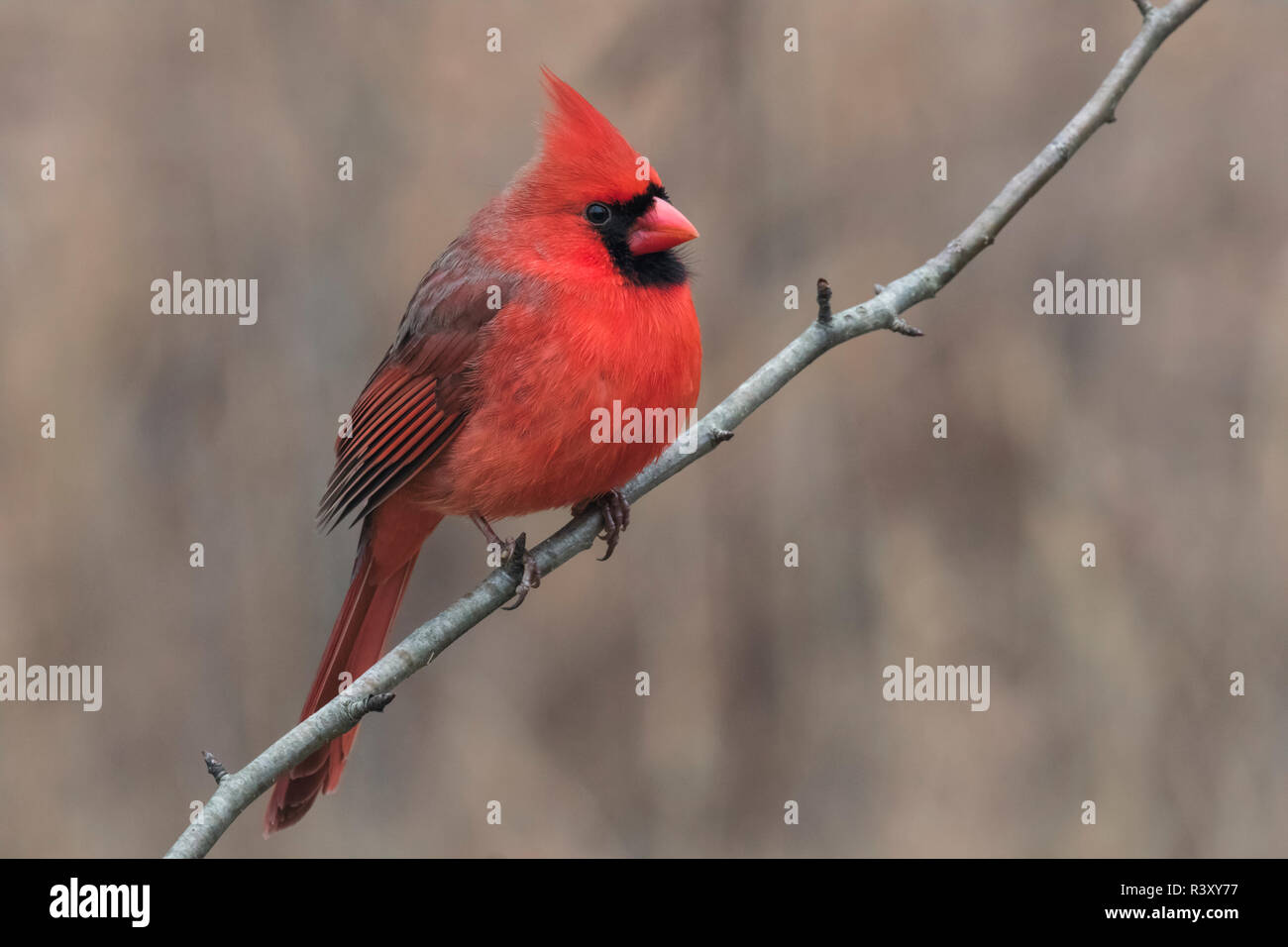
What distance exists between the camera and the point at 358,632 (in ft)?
11.4

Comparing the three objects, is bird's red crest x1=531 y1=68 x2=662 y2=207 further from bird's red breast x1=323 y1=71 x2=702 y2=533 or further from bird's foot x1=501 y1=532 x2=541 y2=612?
bird's foot x1=501 y1=532 x2=541 y2=612

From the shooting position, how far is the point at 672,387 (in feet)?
10.3

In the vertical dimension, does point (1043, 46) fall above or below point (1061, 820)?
above

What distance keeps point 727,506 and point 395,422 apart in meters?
1.62

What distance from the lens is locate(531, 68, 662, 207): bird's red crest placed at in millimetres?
3199

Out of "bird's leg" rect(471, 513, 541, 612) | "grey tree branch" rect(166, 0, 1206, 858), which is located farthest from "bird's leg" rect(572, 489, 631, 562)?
"bird's leg" rect(471, 513, 541, 612)

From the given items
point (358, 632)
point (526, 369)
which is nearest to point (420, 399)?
point (526, 369)

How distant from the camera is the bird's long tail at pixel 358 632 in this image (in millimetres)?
3373

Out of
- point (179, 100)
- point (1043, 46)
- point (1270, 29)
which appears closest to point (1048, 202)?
point (1043, 46)

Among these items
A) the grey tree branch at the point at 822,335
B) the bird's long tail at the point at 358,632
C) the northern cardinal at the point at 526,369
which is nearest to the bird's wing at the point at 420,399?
the northern cardinal at the point at 526,369

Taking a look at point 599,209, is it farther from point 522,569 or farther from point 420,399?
point 522,569

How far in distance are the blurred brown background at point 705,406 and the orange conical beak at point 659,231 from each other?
1308mm

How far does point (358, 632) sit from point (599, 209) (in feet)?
3.99

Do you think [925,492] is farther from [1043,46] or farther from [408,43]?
[408,43]
